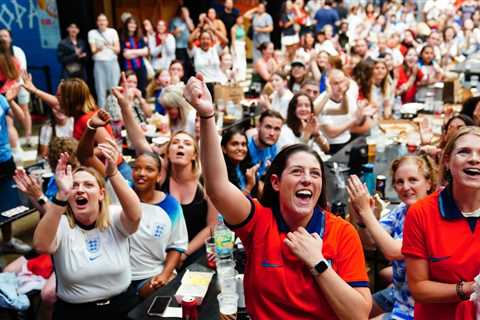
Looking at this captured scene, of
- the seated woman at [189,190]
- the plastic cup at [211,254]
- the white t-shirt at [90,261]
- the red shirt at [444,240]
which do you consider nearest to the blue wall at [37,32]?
the seated woman at [189,190]

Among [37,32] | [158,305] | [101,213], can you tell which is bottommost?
[158,305]

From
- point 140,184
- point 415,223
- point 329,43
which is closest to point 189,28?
point 329,43

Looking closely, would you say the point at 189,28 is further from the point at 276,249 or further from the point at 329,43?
the point at 276,249

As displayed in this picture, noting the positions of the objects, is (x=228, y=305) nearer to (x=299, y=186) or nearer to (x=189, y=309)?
(x=189, y=309)

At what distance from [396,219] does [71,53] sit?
22.8 feet

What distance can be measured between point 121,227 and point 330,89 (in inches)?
133

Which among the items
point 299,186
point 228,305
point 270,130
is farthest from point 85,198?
point 270,130

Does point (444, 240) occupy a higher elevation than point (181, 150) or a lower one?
lower

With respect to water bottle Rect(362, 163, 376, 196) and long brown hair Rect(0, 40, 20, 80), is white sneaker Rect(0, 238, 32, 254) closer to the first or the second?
long brown hair Rect(0, 40, 20, 80)

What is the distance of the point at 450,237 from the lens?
188 centimetres

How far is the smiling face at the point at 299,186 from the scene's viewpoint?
6.16 ft

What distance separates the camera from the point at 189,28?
10.4 meters

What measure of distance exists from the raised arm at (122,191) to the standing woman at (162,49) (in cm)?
701

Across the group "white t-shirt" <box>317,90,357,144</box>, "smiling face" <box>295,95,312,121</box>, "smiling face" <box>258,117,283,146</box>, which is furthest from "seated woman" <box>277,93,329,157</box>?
A: "white t-shirt" <box>317,90,357,144</box>
